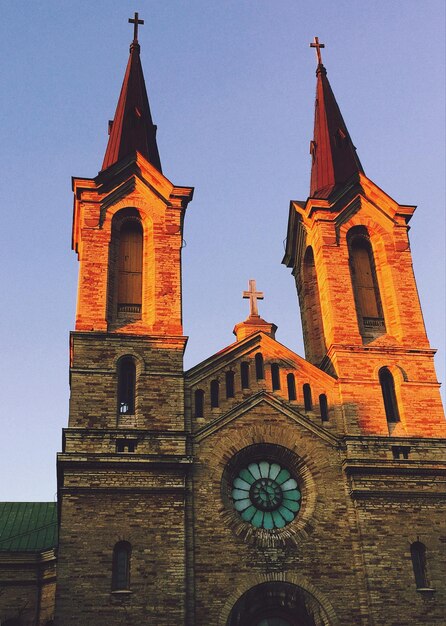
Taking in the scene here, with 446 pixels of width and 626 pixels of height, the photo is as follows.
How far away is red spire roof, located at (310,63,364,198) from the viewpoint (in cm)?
2988

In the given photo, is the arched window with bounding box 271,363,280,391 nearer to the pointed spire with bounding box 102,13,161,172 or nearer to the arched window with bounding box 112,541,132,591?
the arched window with bounding box 112,541,132,591

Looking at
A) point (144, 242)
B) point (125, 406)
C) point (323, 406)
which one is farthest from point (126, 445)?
point (144, 242)

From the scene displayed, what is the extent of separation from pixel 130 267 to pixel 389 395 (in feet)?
28.1

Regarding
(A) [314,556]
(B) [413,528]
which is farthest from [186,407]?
(B) [413,528]

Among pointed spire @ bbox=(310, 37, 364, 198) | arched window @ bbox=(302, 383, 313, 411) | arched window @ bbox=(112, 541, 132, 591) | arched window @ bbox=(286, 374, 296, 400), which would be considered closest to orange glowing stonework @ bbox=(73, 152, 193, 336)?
arched window @ bbox=(286, 374, 296, 400)

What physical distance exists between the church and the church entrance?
3 centimetres

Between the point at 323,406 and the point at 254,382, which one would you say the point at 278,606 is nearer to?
the point at 323,406

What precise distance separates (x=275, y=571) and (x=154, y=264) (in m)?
9.68

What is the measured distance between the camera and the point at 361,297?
27125 millimetres

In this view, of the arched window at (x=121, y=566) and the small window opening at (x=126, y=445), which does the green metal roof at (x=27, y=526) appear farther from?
the arched window at (x=121, y=566)

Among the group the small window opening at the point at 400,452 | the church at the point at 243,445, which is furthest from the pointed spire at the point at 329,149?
the small window opening at the point at 400,452

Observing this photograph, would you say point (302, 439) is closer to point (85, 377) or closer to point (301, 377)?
point (301, 377)

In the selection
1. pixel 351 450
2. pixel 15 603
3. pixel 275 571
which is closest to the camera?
pixel 275 571

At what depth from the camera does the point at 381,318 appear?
87.7 ft
